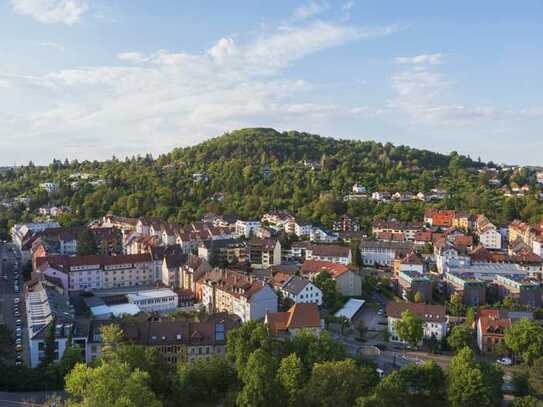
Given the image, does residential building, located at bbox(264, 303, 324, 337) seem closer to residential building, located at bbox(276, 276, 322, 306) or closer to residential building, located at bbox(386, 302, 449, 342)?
residential building, located at bbox(276, 276, 322, 306)

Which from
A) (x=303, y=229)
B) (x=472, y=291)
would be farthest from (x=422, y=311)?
(x=303, y=229)

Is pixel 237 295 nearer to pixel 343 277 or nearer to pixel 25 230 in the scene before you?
pixel 343 277

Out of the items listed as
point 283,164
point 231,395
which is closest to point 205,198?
point 283,164

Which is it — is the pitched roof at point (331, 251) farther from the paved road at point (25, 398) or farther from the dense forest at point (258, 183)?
the paved road at point (25, 398)

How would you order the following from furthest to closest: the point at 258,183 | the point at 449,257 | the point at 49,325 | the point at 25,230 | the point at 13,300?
the point at 258,183 < the point at 25,230 < the point at 449,257 < the point at 13,300 < the point at 49,325

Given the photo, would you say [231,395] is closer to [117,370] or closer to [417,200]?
[117,370]
